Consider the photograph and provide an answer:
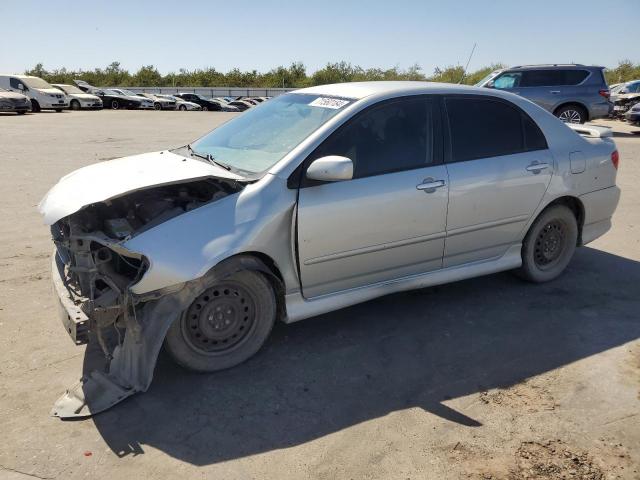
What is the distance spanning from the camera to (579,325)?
4.17m

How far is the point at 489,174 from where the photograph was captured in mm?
4238

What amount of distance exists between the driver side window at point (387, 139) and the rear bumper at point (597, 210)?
5.83ft

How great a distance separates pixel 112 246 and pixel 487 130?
9.62 feet

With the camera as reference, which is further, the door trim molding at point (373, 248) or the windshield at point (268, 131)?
the windshield at point (268, 131)

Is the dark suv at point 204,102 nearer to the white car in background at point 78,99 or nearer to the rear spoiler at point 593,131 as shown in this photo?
the white car in background at point 78,99

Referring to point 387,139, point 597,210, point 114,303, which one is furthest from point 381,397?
point 597,210

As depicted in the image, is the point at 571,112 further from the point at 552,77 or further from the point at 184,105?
the point at 184,105

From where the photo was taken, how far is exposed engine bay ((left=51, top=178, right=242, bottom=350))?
308 centimetres

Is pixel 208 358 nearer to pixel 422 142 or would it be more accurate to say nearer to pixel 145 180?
pixel 145 180

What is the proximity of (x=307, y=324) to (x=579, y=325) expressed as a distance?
2054 mm

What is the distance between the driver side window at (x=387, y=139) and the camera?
3734 millimetres

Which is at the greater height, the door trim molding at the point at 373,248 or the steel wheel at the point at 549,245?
the door trim molding at the point at 373,248

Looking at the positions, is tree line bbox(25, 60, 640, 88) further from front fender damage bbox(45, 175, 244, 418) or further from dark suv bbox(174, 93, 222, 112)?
front fender damage bbox(45, 175, 244, 418)

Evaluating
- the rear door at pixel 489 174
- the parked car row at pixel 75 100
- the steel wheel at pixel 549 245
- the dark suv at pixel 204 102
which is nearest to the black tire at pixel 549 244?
the steel wheel at pixel 549 245
